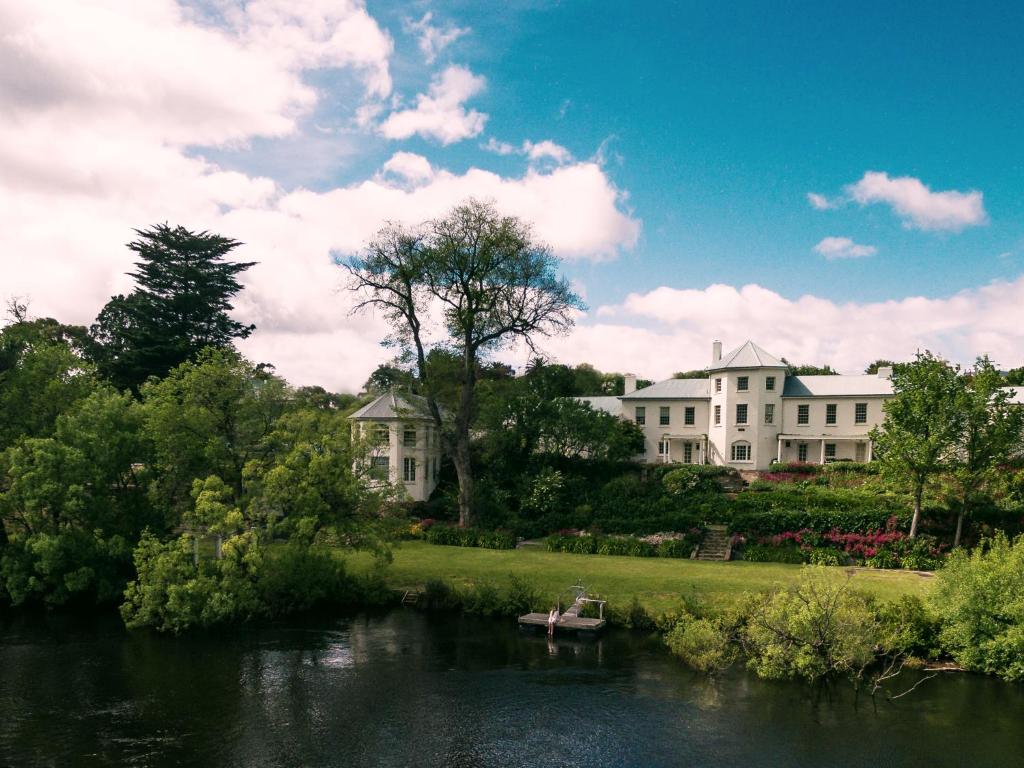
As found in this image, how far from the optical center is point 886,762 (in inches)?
572

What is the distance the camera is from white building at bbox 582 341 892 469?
4566 cm

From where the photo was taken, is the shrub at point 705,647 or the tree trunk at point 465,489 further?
the tree trunk at point 465,489

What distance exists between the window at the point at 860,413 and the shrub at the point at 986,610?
27.0m

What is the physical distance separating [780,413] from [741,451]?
12.6 feet

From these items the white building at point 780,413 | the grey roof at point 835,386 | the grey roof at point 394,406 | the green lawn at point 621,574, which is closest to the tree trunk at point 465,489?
the grey roof at point 394,406

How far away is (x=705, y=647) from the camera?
19859mm

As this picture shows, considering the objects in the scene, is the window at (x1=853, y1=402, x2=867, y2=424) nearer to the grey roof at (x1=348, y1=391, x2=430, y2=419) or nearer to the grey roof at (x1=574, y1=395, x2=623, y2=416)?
the grey roof at (x1=574, y1=395, x2=623, y2=416)

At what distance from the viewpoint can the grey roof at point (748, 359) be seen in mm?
46281

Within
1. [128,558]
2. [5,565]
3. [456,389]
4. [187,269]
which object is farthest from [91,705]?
[187,269]

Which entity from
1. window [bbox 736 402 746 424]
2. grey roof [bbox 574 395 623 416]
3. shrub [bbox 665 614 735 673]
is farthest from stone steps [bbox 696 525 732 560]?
grey roof [bbox 574 395 623 416]

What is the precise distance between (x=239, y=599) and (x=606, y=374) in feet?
222

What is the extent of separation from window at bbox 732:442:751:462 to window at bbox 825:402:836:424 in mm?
5658

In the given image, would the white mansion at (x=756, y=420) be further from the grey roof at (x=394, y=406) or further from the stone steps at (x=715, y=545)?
the stone steps at (x=715, y=545)

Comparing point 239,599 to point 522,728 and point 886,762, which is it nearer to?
point 522,728
